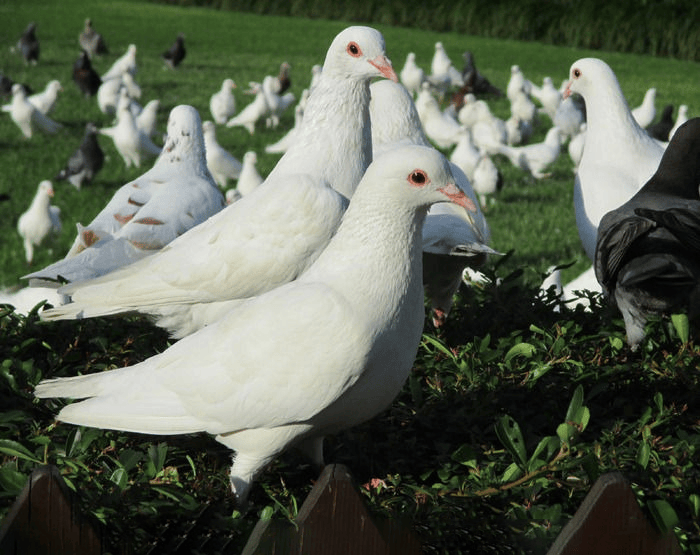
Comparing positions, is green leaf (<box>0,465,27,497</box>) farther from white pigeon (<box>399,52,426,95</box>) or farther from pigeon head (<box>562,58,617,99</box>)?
white pigeon (<box>399,52,426,95</box>)

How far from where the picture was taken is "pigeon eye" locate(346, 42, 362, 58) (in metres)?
4.24

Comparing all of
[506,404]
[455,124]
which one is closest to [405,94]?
[506,404]

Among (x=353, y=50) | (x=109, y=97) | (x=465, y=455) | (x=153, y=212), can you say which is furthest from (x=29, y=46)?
(x=465, y=455)

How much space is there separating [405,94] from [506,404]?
235 cm

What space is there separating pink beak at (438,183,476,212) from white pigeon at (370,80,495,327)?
31.9 inches

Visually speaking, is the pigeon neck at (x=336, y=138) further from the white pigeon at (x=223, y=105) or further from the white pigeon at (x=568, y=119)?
the white pigeon at (x=223, y=105)

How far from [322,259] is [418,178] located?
1.07ft

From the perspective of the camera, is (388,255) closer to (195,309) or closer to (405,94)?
(195,309)

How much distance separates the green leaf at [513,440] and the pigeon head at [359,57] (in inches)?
76.1

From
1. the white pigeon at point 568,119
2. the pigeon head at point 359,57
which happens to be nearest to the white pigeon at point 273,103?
the white pigeon at point 568,119

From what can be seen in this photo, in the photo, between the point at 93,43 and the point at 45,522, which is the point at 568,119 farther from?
the point at 45,522

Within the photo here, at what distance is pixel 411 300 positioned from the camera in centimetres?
265

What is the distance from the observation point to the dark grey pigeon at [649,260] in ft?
11.7

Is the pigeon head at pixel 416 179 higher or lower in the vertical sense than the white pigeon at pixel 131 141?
higher
